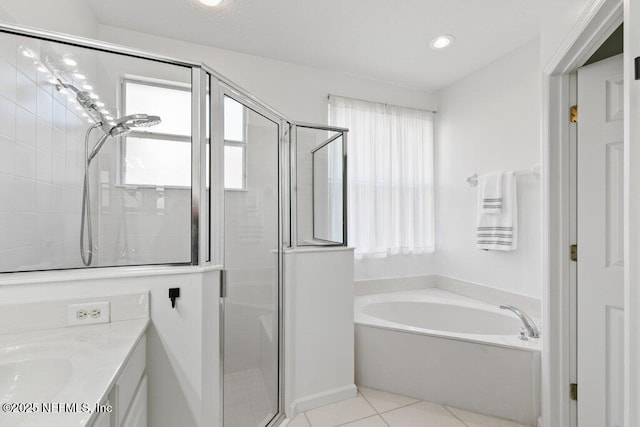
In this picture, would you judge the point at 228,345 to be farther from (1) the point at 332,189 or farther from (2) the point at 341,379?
(1) the point at 332,189

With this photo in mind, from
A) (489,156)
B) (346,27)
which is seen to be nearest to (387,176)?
(489,156)

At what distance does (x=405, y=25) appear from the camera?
2.15 metres

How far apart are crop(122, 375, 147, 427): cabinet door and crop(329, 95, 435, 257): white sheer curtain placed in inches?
78.9

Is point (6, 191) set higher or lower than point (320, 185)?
lower

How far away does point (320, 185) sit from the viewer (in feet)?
7.18

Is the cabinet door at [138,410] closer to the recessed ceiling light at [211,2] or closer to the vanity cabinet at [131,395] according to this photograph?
the vanity cabinet at [131,395]

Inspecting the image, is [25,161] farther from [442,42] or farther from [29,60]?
[442,42]

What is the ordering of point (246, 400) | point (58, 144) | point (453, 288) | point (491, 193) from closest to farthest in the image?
point (58, 144)
point (246, 400)
point (491, 193)
point (453, 288)

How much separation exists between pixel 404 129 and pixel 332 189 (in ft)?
4.39

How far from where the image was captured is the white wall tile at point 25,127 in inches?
49.4

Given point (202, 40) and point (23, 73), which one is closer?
point (23, 73)

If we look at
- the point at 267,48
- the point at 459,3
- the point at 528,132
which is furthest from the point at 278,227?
the point at 528,132

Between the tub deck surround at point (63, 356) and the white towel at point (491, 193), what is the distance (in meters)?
2.49

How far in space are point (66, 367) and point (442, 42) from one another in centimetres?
287
